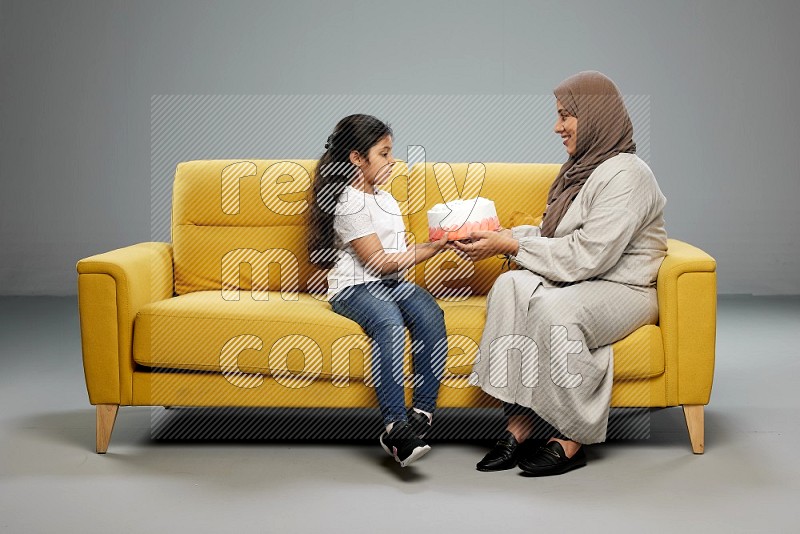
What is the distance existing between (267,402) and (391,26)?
138 inches

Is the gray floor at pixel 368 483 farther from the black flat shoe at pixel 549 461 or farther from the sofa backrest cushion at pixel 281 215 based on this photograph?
the sofa backrest cushion at pixel 281 215

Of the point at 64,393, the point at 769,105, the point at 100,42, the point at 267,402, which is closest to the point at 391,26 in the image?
the point at 100,42

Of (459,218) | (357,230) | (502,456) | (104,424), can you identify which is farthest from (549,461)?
(104,424)

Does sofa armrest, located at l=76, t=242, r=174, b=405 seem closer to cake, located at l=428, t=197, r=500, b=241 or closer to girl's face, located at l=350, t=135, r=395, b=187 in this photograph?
girl's face, located at l=350, t=135, r=395, b=187

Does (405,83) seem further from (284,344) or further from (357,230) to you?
(284,344)

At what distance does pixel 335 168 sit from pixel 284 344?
0.59 meters

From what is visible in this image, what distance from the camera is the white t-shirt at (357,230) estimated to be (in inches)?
118

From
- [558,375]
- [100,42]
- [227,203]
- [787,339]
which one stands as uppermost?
[100,42]

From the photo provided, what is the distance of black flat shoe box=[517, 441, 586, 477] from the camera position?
2.73 meters

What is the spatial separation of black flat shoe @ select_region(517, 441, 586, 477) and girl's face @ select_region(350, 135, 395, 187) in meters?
0.95

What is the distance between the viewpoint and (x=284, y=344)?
289 centimetres

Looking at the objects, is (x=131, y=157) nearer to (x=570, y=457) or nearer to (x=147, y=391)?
(x=147, y=391)

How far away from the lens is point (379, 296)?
298 cm

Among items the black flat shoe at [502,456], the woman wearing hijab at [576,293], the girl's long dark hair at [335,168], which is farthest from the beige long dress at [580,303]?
the girl's long dark hair at [335,168]
